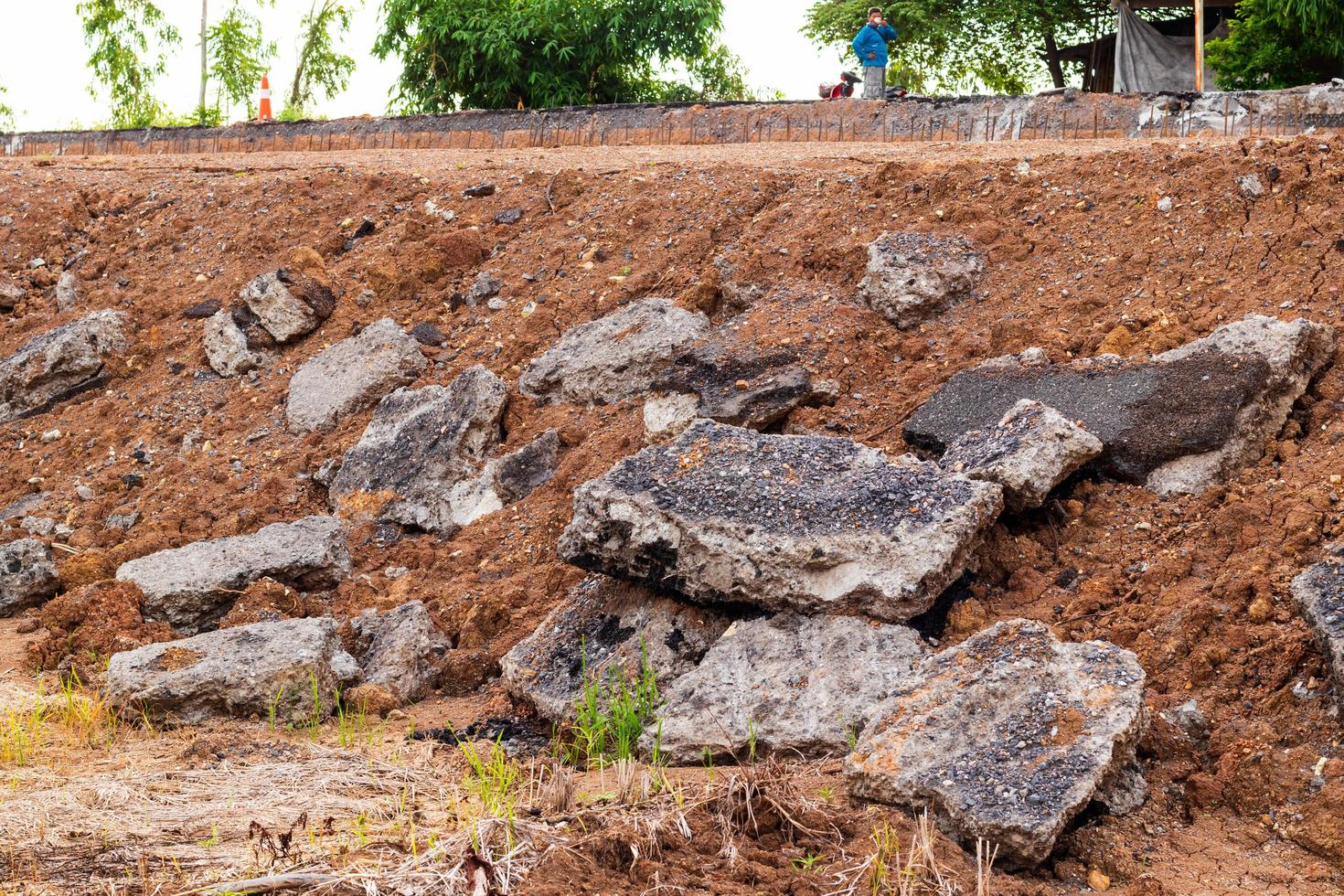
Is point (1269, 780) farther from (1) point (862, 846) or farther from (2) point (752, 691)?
(2) point (752, 691)

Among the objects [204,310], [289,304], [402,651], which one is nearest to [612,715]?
[402,651]

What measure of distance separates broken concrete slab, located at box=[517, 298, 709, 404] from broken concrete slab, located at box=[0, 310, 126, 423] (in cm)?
289

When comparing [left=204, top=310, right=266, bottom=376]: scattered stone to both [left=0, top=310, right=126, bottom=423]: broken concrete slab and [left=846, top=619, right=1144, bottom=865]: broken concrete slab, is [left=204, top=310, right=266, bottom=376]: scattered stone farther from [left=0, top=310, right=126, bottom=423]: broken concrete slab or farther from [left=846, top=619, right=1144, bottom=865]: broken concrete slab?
[left=846, top=619, right=1144, bottom=865]: broken concrete slab

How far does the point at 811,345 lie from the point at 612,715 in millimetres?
2159

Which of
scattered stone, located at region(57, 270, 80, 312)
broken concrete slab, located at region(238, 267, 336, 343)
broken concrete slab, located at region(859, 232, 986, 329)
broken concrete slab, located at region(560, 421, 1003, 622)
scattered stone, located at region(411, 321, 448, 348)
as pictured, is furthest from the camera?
scattered stone, located at region(57, 270, 80, 312)

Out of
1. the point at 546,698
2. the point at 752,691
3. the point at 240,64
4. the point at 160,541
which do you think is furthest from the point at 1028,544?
the point at 240,64

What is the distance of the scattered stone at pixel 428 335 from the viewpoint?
23.3 feet

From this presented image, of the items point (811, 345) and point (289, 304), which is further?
point (289, 304)

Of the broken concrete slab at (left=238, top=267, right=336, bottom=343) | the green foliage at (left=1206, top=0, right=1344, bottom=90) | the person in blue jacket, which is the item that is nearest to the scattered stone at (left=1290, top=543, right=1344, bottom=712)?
the broken concrete slab at (left=238, top=267, right=336, bottom=343)

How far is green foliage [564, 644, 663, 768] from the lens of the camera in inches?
163

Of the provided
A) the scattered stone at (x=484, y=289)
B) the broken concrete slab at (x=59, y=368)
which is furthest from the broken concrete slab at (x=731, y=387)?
the broken concrete slab at (x=59, y=368)

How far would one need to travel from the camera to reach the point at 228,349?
7637 mm

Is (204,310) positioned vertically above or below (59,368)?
above

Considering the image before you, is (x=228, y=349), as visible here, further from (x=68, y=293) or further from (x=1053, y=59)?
(x=1053, y=59)
